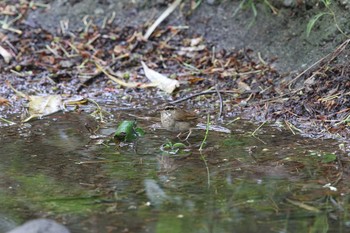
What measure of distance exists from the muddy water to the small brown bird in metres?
0.07

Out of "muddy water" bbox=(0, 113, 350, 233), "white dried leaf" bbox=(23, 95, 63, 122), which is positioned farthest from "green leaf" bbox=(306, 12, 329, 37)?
"white dried leaf" bbox=(23, 95, 63, 122)

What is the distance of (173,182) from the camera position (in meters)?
2.90

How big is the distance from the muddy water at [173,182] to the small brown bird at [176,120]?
0.07 meters

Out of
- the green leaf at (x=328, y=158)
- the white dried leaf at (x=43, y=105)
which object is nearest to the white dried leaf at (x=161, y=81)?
the white dried leaf at (x=43, y=105)

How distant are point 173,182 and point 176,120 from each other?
89 cm

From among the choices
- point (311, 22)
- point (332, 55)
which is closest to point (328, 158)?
point (332, 55)

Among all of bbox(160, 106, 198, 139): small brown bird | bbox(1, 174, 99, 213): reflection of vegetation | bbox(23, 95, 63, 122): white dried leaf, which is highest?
bbox(23, 95, 63, 122): white dried leaf

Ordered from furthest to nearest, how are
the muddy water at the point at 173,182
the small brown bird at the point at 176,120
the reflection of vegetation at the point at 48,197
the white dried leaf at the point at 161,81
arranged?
the white dried leaf at the point at 161,81 < the small brown bird at the point at 176,120 < the reflection of vegetation at the point at 48,197 < the muddy water at the point at 173,182

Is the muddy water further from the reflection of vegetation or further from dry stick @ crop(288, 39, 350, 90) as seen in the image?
dry stick @ crop(288, 39, 350, 90)

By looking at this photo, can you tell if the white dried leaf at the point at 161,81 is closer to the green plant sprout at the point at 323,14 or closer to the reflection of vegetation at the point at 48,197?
the green plant sprout at the point at 323,14

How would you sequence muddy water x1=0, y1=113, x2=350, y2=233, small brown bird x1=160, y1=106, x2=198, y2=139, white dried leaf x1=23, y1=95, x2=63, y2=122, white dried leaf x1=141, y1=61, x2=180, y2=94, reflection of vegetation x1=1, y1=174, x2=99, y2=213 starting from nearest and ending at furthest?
muddy water x1=0, y1=113, x2=350, y2=233
reflection of vegetation x1=1, y1=174, x2=99, y2=213
small brown bird x1=160, y1=106, x2=198, y2=139
white dried leaf x1=23, y1=95, x2=63, y2=122
white dried leaf x1=141, y1=61, x2=180, y2=94

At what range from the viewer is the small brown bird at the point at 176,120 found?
12.2ft

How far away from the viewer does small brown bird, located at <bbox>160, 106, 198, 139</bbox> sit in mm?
3732

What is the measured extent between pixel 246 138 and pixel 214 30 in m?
1.94
